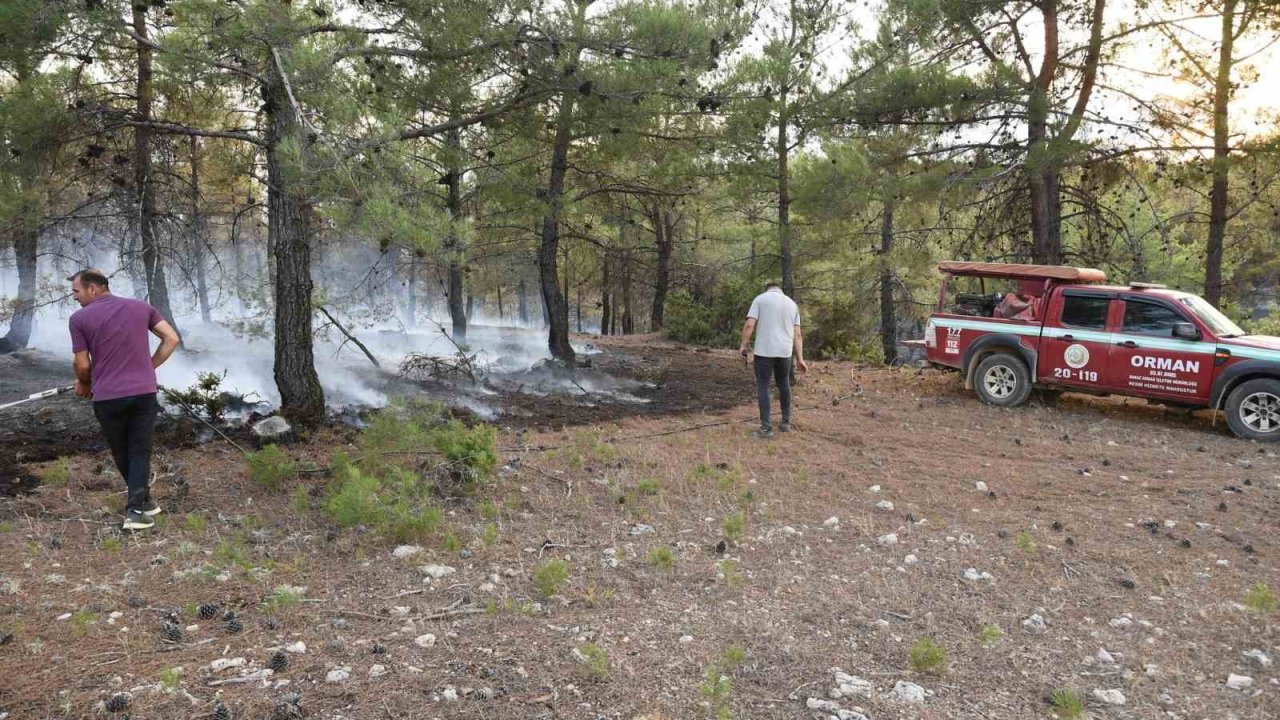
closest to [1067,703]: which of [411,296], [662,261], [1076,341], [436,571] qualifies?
[436,571]

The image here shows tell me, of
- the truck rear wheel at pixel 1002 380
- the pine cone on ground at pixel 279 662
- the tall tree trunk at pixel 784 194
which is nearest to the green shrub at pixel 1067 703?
the pine cone on ground at pixel 279 662

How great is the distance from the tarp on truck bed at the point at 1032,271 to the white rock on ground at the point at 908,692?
342 inches

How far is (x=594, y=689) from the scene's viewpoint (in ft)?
11.1

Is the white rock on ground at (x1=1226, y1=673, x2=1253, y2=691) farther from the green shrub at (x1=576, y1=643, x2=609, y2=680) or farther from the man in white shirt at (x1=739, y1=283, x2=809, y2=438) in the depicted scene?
the man in white shirt at (x1=739, y1=283, x2=809, y2=438)

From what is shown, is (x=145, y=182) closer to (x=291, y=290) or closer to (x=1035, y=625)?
(x=291, y=290)

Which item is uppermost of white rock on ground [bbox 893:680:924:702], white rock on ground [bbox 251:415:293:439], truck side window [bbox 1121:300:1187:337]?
truck side window [bbox 1121:300:1187:337]

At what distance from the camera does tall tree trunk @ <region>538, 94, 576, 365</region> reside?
44.5ft

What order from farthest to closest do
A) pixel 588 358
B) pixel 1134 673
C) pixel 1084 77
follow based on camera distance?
pixel 588 358, pixel 1084 77, pixel 1134 673

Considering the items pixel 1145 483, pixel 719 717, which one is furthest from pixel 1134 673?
pixel 1145 483

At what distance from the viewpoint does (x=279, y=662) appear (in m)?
3.44

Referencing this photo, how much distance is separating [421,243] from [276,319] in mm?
2920

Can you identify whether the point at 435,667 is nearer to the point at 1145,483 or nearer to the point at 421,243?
the point at 421,243

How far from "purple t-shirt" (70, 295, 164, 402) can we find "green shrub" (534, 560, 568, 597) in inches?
131

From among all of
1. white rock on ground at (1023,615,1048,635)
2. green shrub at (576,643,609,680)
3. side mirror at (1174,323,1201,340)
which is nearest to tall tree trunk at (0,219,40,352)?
green shrub at (576,643,609,680)
